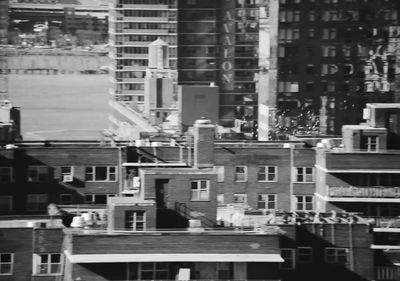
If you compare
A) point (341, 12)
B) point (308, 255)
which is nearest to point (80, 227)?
point (308, 255)

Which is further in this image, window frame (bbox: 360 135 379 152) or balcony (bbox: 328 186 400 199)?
window frame (bbox: 360 135 379 152)

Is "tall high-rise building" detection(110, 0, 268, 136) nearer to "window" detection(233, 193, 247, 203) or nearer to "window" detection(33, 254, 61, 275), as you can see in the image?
"window" detection(233, 193, 247, 203)

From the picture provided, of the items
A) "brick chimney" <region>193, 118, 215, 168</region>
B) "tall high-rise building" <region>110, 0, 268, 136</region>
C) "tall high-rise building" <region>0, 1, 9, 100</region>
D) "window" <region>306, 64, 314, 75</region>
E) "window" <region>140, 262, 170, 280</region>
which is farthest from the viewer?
"tall high-rise building" <region>0, 1, 9, 100</region>

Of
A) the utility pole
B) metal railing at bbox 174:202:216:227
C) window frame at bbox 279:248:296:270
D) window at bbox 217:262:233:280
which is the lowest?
the utility pole

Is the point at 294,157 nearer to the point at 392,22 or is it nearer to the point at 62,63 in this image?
the point at 392,22

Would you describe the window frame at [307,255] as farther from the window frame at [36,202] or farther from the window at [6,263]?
the window frame at [36,202]

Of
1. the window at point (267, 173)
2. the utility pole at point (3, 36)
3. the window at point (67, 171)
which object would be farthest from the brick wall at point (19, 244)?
the utility pole at point (3, 36)

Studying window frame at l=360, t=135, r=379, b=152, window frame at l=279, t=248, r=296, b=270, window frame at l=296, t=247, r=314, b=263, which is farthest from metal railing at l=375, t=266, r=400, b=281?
window frame at l=360, t=135, r=379, b=152
